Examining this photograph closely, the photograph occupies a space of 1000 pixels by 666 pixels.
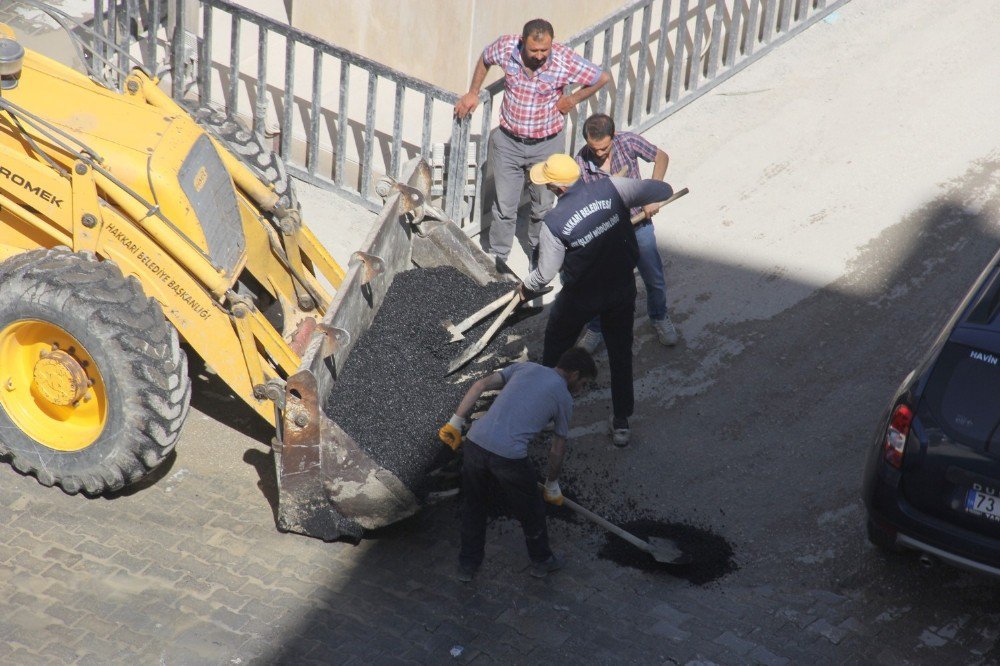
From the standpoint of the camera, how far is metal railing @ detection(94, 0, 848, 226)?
32.7ft

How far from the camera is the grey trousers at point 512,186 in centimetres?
946

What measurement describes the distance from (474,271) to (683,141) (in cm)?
368

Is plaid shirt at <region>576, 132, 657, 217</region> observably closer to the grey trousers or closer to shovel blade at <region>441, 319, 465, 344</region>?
the grey trousers

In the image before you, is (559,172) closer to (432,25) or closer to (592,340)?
(592,340)

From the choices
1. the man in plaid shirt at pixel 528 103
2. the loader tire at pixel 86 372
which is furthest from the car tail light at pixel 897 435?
the loader tire at pixel 86 372

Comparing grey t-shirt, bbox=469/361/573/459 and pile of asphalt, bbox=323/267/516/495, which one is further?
pile of asphalt, bbox=323/267/516/495

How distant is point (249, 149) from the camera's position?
8.69m

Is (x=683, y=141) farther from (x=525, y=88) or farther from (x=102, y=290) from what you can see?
(x=102, y=290)

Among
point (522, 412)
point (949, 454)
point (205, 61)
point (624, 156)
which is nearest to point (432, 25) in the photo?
point (205, 61)

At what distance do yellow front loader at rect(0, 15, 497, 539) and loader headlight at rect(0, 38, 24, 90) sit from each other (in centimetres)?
1

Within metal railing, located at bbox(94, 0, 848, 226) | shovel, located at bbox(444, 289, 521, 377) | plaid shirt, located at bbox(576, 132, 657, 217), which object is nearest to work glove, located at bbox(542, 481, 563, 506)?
shovel, located at bbox(444, 289, 521, 377)

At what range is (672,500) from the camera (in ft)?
24.6

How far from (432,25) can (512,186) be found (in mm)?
2416

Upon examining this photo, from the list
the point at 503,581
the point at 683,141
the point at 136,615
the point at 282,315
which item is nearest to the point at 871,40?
the point at 683,141
